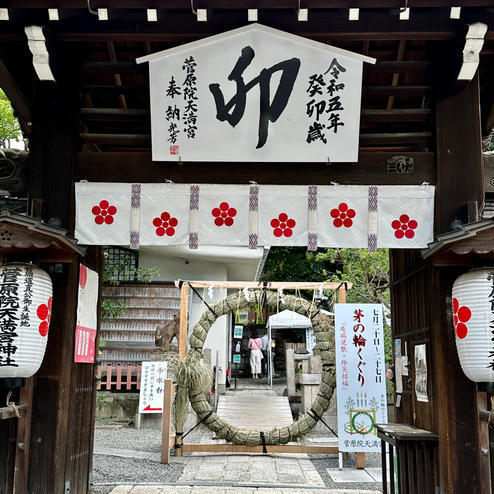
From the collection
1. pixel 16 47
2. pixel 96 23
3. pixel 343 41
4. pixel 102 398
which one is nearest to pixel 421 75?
pixel 343 41

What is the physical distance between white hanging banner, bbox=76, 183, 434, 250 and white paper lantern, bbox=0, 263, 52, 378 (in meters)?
0.95

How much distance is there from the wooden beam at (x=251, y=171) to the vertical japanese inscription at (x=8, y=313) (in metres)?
1.51

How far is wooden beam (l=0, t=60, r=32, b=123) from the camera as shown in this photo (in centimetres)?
626

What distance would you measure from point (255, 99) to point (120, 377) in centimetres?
1070

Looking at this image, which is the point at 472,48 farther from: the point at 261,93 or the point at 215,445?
the point at 215,445

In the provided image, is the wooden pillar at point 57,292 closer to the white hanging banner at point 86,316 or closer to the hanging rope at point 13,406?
the white hanging banner at point 86,316

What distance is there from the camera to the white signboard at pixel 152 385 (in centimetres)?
1277

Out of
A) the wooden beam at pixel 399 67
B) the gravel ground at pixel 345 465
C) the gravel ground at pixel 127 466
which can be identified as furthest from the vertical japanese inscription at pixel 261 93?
the gravel ground at pixel 345 465

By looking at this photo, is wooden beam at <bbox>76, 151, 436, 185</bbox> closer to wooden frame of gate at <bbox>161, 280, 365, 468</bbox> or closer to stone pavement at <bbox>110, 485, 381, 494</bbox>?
stone pavement at <bbox>110, 485, 381, 494</bbox>

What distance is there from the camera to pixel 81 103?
6.96m

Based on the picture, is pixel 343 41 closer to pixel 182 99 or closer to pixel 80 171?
pixel 182 99

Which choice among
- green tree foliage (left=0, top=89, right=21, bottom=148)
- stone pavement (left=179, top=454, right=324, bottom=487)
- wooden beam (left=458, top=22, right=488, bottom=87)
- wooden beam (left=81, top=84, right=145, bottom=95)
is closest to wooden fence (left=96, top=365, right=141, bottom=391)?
stone pavement (left=179, top=454, right=324, bottom=487)

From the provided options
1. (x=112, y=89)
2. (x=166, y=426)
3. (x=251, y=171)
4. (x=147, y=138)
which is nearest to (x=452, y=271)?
(x=251, y=171)

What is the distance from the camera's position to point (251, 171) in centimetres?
659
